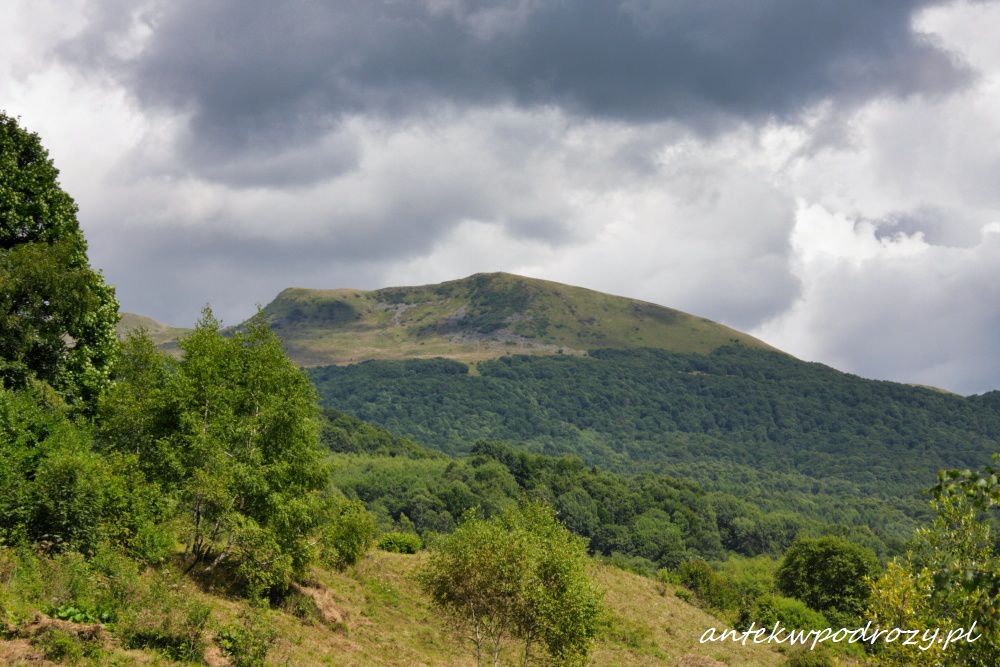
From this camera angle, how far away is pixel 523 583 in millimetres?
28938

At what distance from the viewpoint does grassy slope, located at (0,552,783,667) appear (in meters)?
27.9

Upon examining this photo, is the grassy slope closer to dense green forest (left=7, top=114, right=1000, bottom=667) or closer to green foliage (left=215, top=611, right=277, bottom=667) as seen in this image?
dense green forest (left=7, top=114, right=1000, bottom=667)

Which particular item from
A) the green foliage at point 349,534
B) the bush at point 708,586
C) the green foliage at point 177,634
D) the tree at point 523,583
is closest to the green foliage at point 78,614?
the green foliage at point 177,634

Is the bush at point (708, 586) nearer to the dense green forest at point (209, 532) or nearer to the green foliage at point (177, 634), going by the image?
the dense green forest at point (209, 532)

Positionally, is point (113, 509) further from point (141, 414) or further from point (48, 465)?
point (141, 414)

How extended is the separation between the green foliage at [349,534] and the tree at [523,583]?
10.3 m

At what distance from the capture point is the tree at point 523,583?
28516mm

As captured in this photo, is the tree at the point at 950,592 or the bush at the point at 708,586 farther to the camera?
the bush at the point at 708,586

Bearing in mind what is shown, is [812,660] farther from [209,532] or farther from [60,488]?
[60,488]

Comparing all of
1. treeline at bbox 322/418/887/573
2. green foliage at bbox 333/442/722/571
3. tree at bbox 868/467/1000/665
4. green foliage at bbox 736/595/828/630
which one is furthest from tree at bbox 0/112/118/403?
green foliage at bbox 333/442/722/571

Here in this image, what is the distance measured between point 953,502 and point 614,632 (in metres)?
36.2

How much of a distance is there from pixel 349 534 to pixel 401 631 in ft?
21.3

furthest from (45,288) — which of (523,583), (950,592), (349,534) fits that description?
(950,592)

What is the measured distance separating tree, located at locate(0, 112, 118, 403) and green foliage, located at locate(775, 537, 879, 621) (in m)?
72.7
